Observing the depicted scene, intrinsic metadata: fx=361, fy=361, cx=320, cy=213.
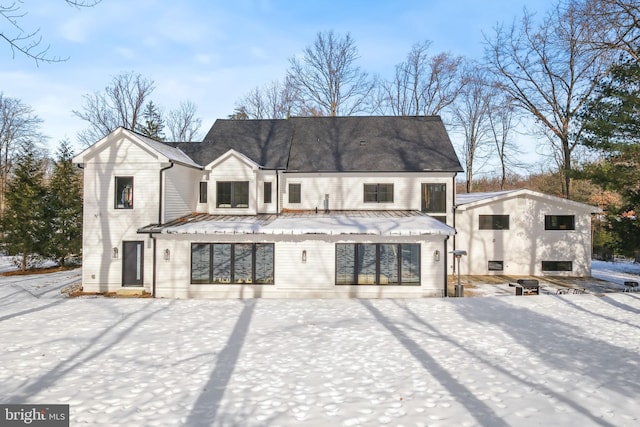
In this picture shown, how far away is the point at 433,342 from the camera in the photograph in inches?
351

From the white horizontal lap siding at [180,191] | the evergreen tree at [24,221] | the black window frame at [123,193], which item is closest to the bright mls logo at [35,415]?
the white horizontal lap siding at [180,191]

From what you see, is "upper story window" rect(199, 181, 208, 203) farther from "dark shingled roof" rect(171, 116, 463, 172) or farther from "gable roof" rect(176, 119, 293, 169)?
"dark shingled roof" rect(171, 116, 463, 172)

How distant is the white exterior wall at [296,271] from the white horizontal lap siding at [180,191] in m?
1.79

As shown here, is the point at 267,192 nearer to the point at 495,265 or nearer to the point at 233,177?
the point at 233,177

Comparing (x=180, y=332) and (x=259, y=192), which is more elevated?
(x=259, y=192)

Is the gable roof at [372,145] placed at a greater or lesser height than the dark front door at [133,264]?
greater

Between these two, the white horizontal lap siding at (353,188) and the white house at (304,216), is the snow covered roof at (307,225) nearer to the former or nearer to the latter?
the white house at (304,216)

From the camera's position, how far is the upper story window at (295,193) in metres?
20.0

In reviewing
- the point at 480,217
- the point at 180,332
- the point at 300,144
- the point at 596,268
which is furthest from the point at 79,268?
the point at 596,268

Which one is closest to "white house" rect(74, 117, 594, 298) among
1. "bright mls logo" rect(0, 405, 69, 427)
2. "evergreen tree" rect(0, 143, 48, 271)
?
"bright mls logo" rect(0, 405, 69, 427)

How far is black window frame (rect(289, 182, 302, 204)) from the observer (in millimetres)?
19969

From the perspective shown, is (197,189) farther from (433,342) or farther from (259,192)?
(433,342)

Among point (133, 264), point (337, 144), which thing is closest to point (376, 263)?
point (337, 144)

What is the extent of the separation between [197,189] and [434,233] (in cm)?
1186
